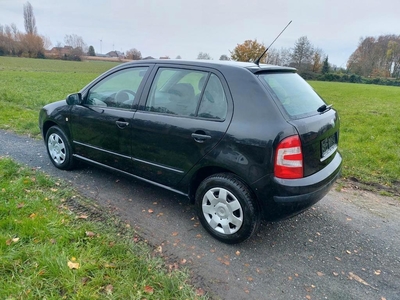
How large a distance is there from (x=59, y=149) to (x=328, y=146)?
3.81m

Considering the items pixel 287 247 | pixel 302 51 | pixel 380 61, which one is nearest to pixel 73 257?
pixel 287 247

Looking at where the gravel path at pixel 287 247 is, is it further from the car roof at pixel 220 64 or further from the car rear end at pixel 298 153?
the car roof at pixel 220 64

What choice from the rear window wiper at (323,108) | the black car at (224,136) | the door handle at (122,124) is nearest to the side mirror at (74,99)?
the black car at (224,136)

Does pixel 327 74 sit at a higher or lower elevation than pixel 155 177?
higher

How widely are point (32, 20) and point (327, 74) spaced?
289 feet

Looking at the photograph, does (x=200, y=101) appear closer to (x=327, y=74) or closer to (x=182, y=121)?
(x=182, y=121)

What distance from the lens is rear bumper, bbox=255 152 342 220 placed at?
8.16 ft

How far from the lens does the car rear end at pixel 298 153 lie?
2473mm

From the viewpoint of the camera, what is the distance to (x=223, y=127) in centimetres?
267

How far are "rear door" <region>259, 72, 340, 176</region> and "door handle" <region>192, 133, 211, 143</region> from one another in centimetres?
73

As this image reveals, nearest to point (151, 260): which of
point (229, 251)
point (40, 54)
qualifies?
point (229, 251)

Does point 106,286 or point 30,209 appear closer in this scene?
point 106,286

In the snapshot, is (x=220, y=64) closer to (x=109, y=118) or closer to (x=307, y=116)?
(x=307, y=116)

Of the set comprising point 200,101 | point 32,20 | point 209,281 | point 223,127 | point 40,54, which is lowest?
point 209,281
